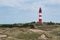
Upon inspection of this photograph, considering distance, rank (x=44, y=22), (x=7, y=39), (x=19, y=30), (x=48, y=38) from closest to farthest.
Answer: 1. (x=7, y=39)
2. (x=48, y=38)
3. (x=19, y=30)
4. (x=44, y=22)

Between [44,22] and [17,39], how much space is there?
39.0ft

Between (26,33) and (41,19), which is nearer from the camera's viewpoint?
(26,33)

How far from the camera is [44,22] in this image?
99.0 feet

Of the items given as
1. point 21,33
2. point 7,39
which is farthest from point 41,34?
point 7,39

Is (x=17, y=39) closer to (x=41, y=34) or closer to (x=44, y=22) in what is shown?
(x=41, y=34)

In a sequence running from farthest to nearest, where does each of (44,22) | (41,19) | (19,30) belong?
(44,22) → (41,19) → (19,30)

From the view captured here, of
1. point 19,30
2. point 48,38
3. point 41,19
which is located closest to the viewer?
point 48,38

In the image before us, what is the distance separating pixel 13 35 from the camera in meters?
19.9

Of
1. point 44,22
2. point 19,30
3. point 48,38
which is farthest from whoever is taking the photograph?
point 44,22

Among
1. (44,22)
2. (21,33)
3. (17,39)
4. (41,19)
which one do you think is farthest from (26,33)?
(44,22)

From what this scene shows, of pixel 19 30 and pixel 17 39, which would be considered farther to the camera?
pixel 19 30

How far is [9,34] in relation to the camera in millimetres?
20266

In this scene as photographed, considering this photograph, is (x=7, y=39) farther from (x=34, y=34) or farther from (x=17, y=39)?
(x=34, y=34)

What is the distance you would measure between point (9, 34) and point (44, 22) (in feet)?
35.1
